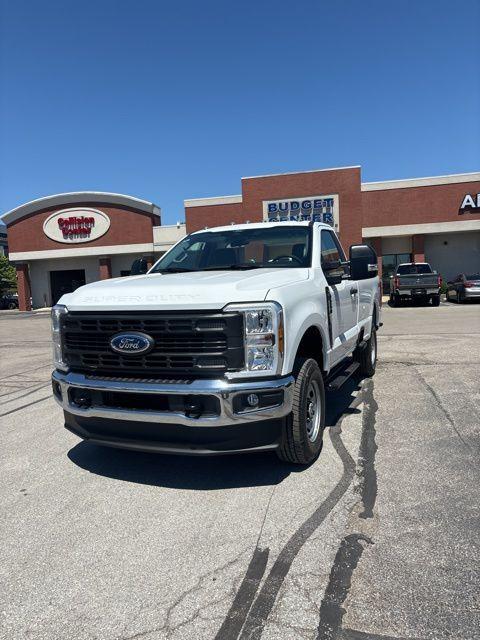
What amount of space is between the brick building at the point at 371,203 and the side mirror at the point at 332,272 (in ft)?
77.2

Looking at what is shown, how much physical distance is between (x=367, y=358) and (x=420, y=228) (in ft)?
78.7

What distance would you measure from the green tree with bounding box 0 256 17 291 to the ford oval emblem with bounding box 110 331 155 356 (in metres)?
59.1

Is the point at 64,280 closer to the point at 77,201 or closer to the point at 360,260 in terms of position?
the point at 77,201

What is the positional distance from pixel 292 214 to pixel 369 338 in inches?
905

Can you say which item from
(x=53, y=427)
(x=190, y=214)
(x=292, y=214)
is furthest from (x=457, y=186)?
(x=53, y=427)

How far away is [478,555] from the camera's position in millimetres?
2910

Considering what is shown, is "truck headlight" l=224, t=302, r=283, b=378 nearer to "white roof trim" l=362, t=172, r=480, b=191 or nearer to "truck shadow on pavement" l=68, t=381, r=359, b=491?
"truck shadow on pavement" l=68, t=381, r=359, b=491

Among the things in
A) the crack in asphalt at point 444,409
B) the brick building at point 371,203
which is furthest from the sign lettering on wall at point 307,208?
the crack in asphalt at point 444,409

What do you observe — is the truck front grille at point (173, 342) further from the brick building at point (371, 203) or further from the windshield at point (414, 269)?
the brick building at point (371, 203)

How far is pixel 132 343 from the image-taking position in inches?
146

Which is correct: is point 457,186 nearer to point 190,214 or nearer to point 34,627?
point 190,214

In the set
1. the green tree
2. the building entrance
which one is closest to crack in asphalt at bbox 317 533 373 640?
the building entrance

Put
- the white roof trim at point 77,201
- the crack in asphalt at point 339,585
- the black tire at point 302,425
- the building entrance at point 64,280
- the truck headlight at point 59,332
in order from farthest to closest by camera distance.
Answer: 1. the building entrance at point 64,280
2. the white roof trim at point 77,201
3. the truck headlight at point 59,332
4. the black tire at point 302,425
5. the crack in asphalt at point 339,585

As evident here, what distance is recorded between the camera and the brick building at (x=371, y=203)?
28891 millimetres
